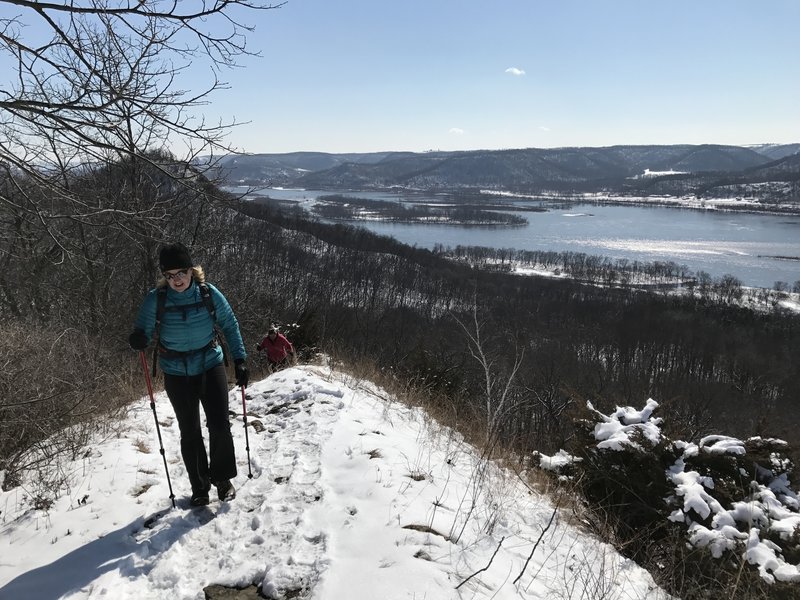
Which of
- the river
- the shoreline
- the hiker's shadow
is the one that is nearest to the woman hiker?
the hiker's shadow

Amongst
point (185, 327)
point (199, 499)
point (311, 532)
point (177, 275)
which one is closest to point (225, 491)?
point (199, 499)

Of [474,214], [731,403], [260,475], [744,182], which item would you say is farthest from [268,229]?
[744,182]

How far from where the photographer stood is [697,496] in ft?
12.7

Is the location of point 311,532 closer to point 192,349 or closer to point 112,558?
point 112,558

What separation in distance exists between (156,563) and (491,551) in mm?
2001

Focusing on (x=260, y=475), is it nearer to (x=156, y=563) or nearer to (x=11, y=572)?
(x=156, y=563)

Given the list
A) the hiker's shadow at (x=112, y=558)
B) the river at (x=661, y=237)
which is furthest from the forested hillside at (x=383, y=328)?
the river at (x=661, y=237)

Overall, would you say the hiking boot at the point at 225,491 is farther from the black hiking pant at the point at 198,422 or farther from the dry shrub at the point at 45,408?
the dry shrub at the point at 45,408

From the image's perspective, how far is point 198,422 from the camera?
3375 mm

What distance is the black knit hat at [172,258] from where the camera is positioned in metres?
3.09

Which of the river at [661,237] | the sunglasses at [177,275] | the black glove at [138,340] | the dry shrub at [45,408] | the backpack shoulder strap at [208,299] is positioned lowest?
the river at [661,237]

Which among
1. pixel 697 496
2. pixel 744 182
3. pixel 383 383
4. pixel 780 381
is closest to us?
pixel 697 496

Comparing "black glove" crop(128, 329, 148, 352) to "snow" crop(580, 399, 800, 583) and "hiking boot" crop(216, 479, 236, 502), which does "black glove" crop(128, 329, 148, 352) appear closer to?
"hiking boot" crop(216, 479, 236, 502)

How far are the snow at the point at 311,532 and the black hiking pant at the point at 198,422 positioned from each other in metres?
0.25
